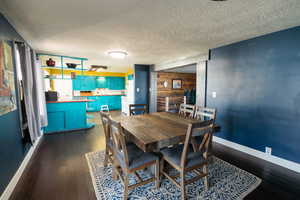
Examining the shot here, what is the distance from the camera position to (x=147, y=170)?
208 centimetres

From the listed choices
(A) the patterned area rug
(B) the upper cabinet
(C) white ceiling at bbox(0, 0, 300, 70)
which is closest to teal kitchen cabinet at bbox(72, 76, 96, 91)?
(B) the upper cabinet

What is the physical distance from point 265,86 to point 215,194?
203 centimetres

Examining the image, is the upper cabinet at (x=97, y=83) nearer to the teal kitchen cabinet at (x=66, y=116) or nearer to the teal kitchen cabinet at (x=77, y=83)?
the teal kitchen cabinet at (x=77, y=83)

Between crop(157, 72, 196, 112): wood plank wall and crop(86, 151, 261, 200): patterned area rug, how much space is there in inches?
165

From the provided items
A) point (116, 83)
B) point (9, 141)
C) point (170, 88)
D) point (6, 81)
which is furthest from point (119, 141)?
→ point (116, 83)

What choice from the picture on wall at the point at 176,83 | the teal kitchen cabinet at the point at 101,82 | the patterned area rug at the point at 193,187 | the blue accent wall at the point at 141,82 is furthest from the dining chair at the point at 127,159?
the teal kitchen cabinet at the point at 101,82

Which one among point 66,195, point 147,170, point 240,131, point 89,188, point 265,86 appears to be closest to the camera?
point 66,195

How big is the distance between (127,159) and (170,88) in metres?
5.49

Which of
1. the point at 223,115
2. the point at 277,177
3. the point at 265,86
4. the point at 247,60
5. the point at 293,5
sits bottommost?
the point at 277,177

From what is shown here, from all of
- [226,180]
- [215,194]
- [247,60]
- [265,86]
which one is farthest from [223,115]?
[215,194]

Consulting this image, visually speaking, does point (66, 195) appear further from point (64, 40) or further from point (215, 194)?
point (64, 40)

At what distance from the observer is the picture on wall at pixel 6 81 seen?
5.13 feet

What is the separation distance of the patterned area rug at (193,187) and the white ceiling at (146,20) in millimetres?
2182

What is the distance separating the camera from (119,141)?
5.23 feet
